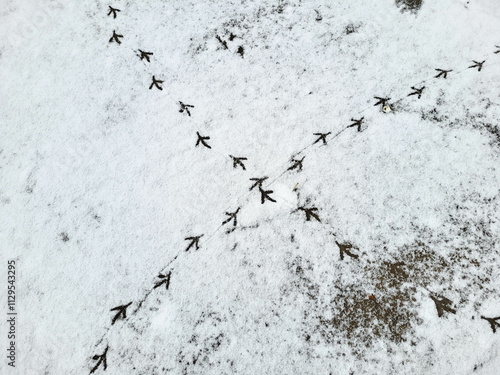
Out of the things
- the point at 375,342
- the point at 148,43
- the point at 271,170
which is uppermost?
the point at 148,43

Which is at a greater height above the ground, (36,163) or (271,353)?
(36,163)

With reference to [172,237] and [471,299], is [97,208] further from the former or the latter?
[471,299]

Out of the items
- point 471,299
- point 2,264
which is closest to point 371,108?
point 471,299

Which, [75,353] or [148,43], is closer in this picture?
[75,353]

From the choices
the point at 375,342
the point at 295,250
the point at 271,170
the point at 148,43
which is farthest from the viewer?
the point at 148,43

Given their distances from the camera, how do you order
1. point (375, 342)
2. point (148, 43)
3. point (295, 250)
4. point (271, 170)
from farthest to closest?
point (148, 43) → point (271, 170) → point (295, 250) → point (375, 342)

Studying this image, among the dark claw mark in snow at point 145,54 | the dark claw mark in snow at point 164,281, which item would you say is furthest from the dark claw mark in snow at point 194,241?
the dark claw mark in snow at point 145,54

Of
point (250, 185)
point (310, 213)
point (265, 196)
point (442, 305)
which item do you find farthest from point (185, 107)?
point (442, 305)

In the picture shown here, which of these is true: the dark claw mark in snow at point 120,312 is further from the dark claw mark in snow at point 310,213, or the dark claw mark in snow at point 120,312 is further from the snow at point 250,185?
the dark claw mark in snow at point 310,213
